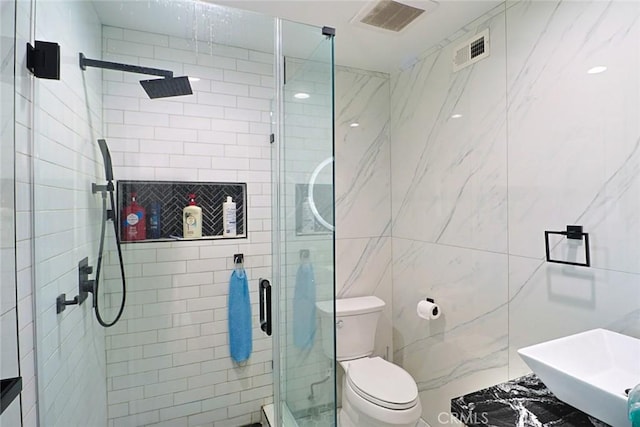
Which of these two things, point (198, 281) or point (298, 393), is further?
point (198, 281)

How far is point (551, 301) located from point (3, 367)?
202 cm

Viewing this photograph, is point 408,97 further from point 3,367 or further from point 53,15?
point 3,367

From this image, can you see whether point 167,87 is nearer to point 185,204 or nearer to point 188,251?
point 185,204

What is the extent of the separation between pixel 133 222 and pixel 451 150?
1.86 meters

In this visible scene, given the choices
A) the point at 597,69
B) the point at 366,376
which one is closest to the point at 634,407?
the point at 597,69

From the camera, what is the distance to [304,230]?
1.67 m

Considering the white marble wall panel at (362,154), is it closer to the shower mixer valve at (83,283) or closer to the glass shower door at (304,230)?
the glass shower door at (304,230)

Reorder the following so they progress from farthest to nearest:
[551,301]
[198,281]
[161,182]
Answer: [198,281], [161,182], [551,301]

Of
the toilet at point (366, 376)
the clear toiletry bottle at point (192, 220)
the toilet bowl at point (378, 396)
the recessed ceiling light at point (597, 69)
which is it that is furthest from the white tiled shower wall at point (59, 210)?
the recessed ceiling light at point (597, 69)

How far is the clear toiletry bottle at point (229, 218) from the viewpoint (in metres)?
1.88

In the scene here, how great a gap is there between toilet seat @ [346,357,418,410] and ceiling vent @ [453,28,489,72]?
1.90 meters

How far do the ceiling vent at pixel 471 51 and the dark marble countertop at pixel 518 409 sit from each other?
1.66m

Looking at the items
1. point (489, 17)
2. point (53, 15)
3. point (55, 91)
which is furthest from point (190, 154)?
point (489, 17)

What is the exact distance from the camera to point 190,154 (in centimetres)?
180
